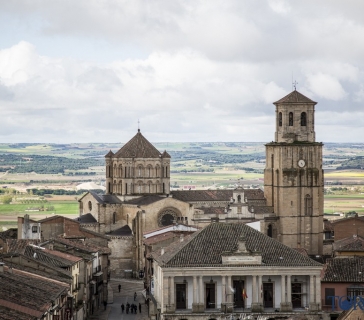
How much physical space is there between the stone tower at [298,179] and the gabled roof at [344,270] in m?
50.3

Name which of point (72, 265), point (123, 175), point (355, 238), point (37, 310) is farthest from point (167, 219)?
point (37, 310)

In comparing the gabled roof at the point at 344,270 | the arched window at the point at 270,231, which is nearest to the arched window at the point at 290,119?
the arched window at the point at 270,231

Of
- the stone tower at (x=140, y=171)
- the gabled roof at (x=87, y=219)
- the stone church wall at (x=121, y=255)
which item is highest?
the stone tower at (x=140, y=171)

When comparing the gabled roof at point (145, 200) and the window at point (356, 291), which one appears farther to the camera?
the gabled roof at point (145, 200)

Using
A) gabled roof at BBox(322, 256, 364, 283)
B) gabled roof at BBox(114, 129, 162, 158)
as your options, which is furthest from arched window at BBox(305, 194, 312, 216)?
gabled roof at BBox(322, 256, 364, 283)

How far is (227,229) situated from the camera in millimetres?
91938

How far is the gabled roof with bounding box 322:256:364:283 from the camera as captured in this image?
89.4 m

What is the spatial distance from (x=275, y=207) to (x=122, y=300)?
3700cm

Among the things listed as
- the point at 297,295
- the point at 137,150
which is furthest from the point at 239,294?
the point at 137,150

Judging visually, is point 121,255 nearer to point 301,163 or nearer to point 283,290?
point 301,163

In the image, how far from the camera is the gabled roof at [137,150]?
152m

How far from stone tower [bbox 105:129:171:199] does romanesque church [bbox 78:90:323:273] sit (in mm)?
1518

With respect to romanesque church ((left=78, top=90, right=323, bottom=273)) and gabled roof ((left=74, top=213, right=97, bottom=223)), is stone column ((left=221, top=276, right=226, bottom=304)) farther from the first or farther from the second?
gabled roof ((left=74, top=213, right=97, bottom=223))

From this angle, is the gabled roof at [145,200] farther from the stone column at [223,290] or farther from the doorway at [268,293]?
the stone column at [223,290]
